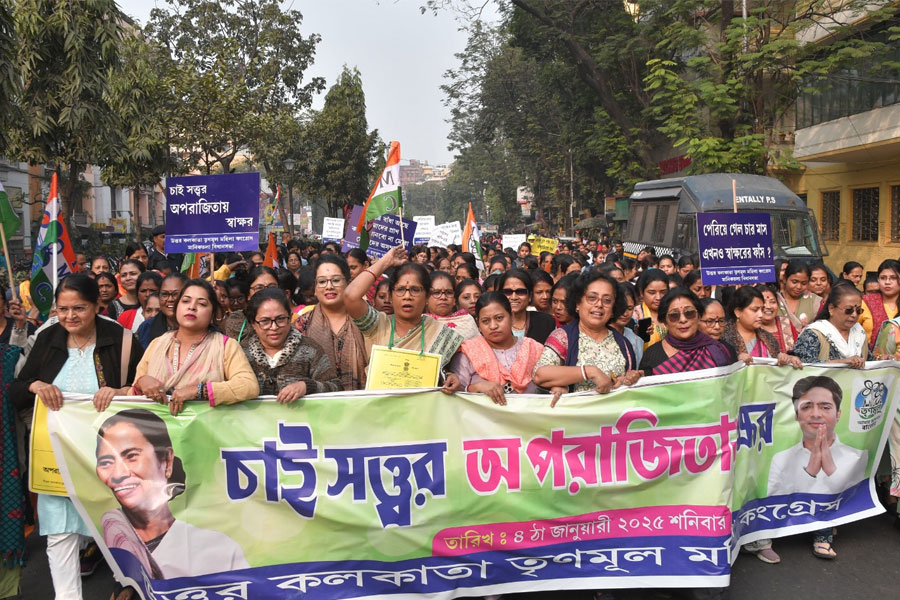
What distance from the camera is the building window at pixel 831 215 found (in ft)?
70.1

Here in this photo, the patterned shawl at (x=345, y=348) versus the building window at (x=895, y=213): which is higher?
the building window at (x=895, y=213)

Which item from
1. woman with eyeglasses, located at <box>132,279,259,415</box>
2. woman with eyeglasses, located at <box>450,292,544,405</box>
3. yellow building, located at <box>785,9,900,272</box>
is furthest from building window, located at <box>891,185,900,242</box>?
woman with eyeglasses, located at <box>132,279,259,415</box>

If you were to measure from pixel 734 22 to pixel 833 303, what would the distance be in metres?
11.2

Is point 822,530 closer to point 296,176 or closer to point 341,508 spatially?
point 341,508

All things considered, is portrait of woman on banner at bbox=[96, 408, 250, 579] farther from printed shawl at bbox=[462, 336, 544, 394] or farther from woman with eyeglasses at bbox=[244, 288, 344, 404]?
printed shawl at bbox=[462, 336, 544, 394]

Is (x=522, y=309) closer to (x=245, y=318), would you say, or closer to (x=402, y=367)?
(x=402, y=367)

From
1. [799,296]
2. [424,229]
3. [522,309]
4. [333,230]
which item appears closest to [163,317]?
[522,309]

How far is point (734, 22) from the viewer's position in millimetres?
14555

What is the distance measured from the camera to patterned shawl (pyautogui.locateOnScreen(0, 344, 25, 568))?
3811 mm

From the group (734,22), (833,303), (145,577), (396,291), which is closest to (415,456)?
(396,291)

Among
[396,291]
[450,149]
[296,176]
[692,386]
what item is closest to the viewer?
[692,386]

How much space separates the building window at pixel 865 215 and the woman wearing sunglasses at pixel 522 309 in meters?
17.3

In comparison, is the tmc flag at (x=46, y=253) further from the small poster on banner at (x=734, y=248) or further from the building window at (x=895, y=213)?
the building window at (x=895, y=213)

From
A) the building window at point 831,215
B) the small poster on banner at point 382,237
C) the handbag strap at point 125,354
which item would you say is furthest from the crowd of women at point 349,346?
the building window at point 831,215
